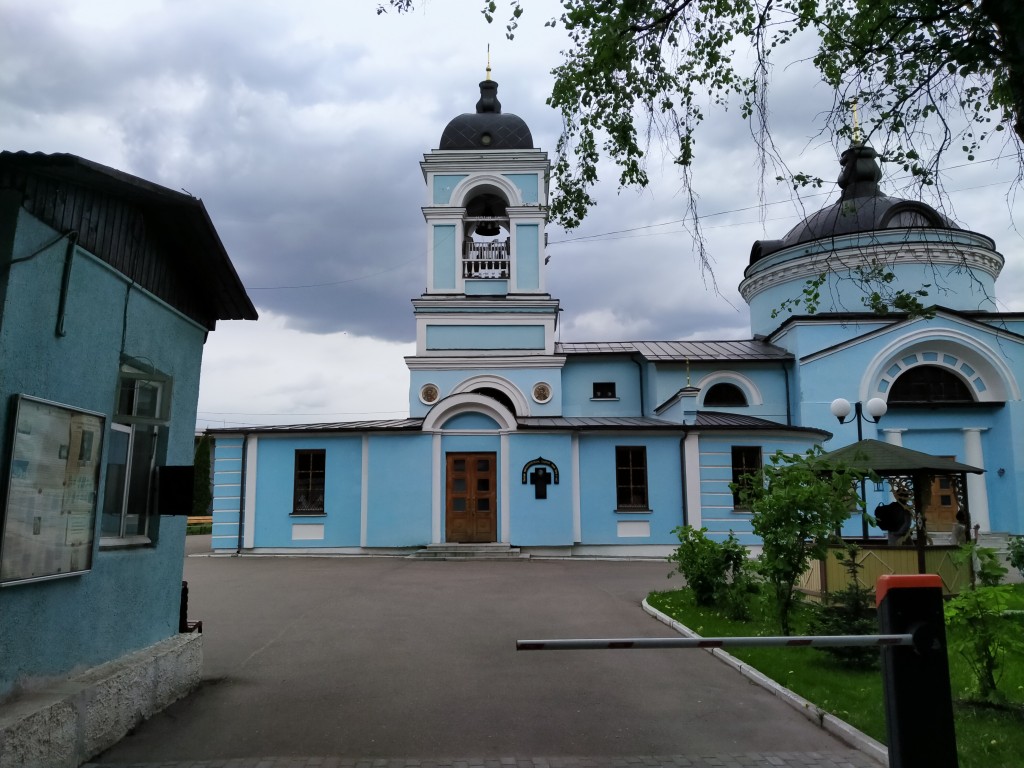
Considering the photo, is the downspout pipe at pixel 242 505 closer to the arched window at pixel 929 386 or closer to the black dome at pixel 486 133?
the black dome at pixel 486 133

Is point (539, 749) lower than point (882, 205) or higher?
lower

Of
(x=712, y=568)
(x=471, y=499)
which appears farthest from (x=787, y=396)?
(x=712, y=568)

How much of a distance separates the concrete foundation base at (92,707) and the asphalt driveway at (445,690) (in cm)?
15

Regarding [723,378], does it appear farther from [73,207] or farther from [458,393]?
[73,207]

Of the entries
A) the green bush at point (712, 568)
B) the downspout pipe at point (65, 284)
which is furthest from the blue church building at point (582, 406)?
the downspout pipe at point (65, 284)

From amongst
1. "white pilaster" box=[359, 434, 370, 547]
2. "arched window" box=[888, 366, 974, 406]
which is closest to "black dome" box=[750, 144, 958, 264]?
"arched window" box=[888, 366, 974, 406]

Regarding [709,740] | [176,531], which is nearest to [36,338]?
[176,531]

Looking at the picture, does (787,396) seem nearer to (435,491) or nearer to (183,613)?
(435,491)

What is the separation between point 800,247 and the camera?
2608 centimetres

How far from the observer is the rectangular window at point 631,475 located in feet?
65.1

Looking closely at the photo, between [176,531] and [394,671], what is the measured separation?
2.38 meters

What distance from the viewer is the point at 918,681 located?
3.18 meters

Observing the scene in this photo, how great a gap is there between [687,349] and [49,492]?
75.4ft

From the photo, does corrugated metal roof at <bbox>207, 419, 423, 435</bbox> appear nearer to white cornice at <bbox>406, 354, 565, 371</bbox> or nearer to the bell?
white cornice at <bbox>406, 354, 565, 371</bbox>
